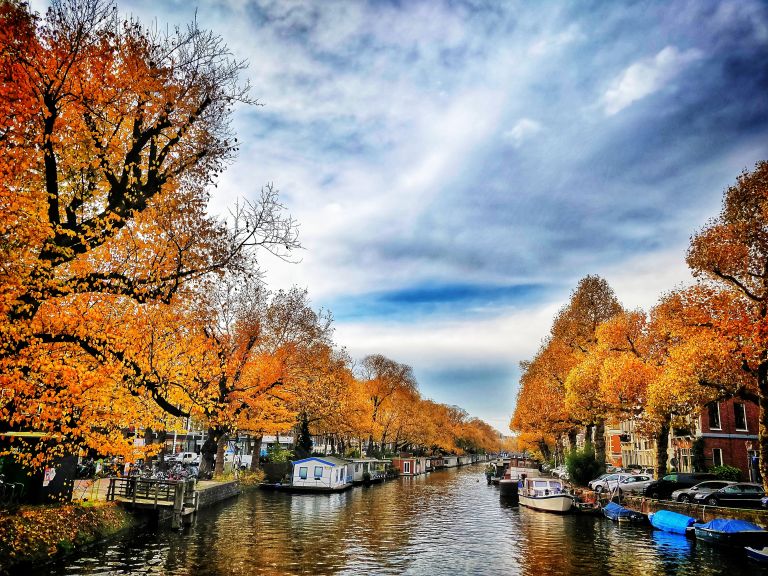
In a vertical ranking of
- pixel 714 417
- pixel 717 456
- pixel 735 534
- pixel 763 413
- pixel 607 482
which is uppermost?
pixel 714 417

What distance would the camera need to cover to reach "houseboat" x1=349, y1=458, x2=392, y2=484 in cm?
7231

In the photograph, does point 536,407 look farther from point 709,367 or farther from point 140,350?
point 140,350

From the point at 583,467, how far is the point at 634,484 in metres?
7.36

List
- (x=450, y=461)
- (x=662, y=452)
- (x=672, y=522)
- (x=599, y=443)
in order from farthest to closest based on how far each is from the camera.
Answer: (x=450, y=461) < (x=599, y=443) < (x=662, y=452) < (x=672, y=522)

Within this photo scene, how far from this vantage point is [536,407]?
230 feet

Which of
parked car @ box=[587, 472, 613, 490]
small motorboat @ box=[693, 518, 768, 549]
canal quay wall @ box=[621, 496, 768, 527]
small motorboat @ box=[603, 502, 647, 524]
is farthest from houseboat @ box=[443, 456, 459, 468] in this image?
small motorboat @ box=[693, 518, 768, 549]

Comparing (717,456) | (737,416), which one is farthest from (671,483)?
(737,416)

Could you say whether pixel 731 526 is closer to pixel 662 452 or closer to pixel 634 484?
pixel 662 452

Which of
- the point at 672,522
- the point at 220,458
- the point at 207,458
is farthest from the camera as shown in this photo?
the point at 220,458

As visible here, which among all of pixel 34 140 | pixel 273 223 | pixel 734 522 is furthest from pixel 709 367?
pixel 34 140

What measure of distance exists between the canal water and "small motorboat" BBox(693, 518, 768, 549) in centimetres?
77

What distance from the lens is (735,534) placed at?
2823 centimetres

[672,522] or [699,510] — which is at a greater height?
[699,510]

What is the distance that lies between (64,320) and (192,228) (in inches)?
197
